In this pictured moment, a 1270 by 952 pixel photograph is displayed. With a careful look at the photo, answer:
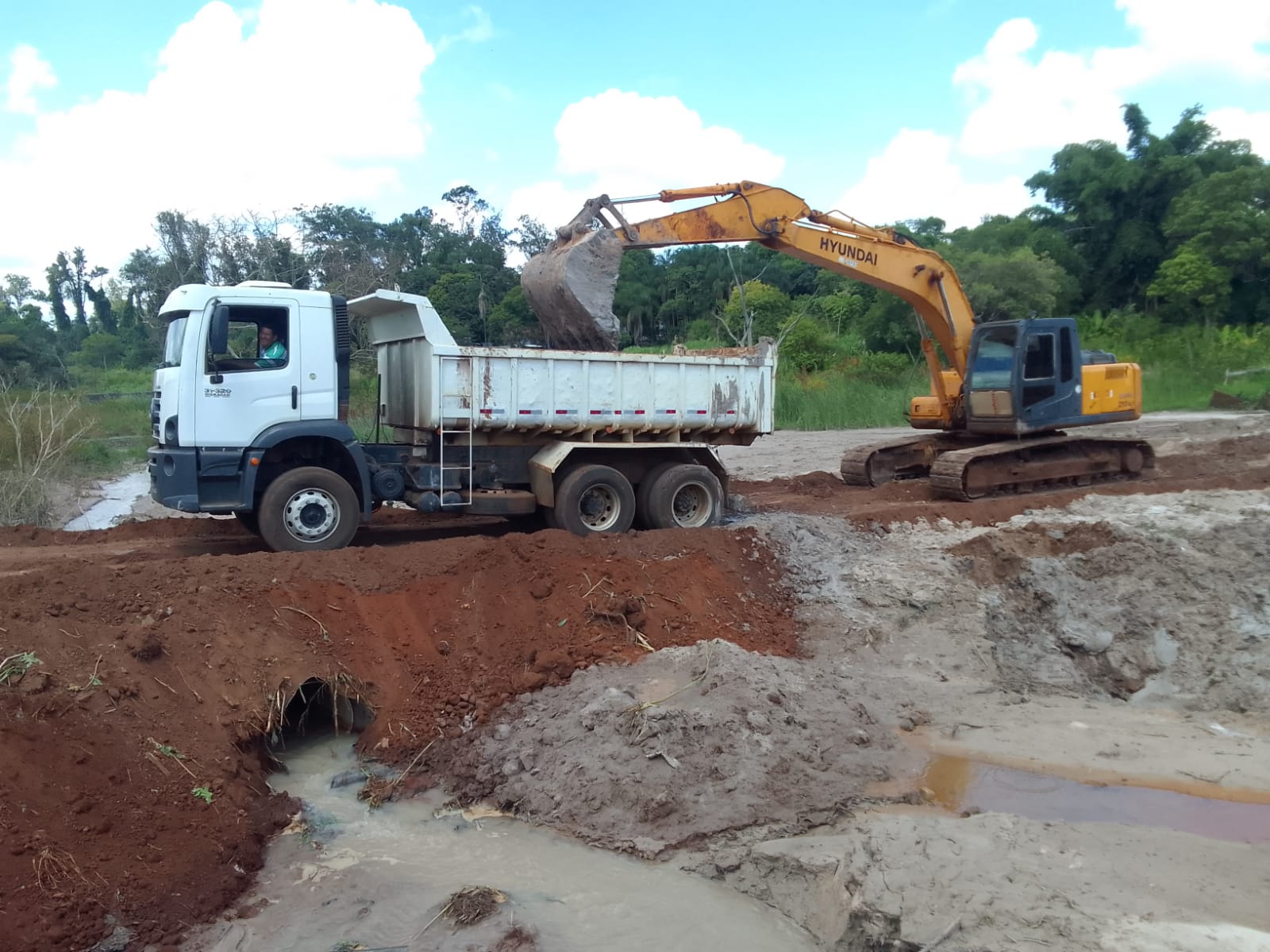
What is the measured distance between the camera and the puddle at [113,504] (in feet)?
46.4

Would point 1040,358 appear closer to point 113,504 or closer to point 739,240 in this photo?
point 739,240

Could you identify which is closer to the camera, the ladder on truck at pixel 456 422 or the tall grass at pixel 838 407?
the ladder on truck at pixel 456 422

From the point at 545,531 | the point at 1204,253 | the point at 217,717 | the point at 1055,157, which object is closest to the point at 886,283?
the point at 545,531

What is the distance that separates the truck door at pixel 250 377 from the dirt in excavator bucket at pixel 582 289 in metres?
2.79

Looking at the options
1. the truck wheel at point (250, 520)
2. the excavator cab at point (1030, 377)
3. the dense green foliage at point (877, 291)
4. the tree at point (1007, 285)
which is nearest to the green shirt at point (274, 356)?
the truck wheel at point (250, 520)

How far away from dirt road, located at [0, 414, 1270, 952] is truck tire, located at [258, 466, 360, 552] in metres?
0.73

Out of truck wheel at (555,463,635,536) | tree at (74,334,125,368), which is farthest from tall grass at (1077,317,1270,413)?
tree at (74,334,125,368)

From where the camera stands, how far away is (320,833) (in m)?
6.17

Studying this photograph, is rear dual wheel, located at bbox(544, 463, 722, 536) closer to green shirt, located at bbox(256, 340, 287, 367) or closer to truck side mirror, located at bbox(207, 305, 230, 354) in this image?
green shirt, located at bbox(256, 340, 287, 367)

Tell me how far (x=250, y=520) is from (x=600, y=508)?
357 centimetres

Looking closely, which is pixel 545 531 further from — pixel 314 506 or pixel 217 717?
pixel 217 717

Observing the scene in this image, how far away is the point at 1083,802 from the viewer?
20.1ft

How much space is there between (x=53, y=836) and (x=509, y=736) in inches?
111

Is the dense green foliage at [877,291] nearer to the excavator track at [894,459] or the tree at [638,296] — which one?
the tree at [638,296]
